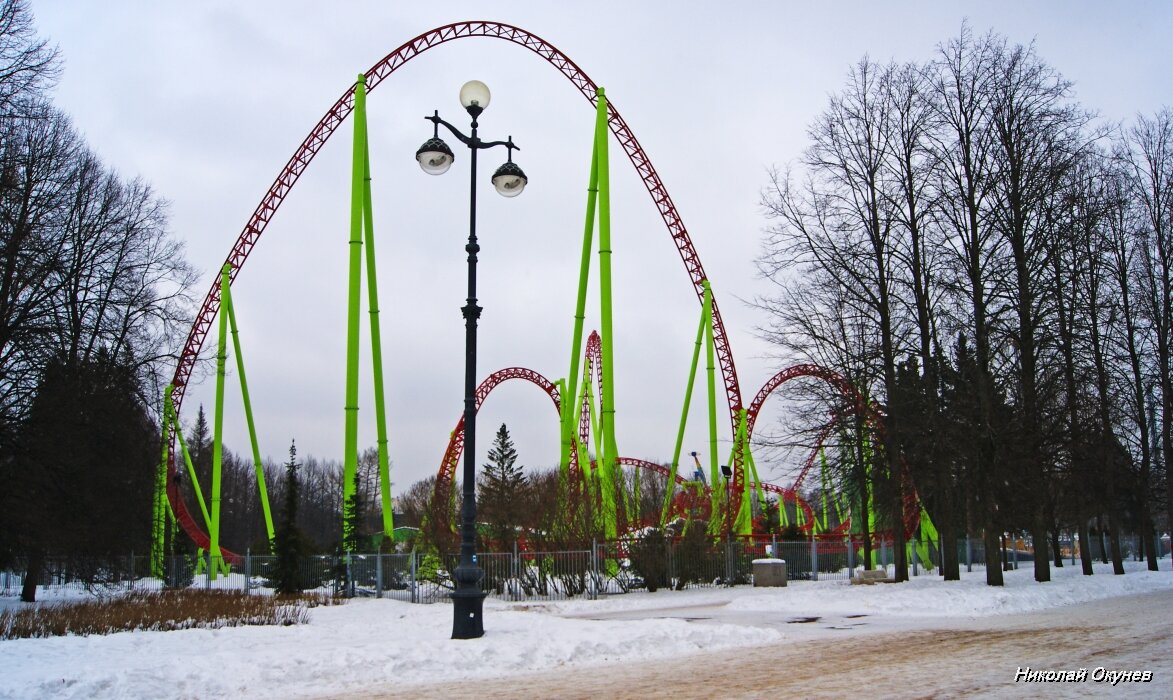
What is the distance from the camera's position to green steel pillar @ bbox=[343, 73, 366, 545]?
82.2 ft

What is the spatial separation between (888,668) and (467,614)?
16.5ft

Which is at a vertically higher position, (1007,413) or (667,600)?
(1007,413)

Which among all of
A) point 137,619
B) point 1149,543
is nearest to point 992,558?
point 1149,543

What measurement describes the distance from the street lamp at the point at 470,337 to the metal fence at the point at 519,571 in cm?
914

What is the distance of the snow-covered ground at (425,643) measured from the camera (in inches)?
315

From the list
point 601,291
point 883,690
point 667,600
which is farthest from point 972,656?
point 601,291

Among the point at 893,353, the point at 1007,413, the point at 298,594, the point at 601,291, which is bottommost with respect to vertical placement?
the point at 298,594

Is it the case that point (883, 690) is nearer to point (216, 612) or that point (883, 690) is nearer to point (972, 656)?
point (972, 656)

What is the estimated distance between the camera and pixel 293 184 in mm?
33594

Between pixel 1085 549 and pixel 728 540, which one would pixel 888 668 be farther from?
pixel 1085 549

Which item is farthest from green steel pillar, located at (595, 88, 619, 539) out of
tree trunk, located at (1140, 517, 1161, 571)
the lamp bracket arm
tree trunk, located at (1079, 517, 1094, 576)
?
tree trunk, located at (1140, 517, 1161, 571)

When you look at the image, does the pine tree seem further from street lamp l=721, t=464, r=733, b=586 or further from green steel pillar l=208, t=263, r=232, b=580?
green steel pillar l=208, t=263, r=232, b=580

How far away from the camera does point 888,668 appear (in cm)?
854

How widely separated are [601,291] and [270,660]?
61.3 ft
